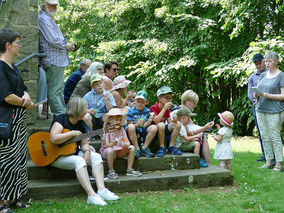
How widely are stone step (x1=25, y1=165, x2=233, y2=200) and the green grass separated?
94 millimetres

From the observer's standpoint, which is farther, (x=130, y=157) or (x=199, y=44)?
(x=199, y=44)

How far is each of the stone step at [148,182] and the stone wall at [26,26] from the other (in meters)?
1.27

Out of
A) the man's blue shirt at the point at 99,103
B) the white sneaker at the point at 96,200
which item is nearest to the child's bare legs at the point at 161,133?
the man's blue shirt at the point at 99,103

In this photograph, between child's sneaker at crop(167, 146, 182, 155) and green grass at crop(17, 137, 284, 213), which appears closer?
green grass at crop(17, 137, 284, 213)

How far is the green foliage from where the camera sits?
9250 mm

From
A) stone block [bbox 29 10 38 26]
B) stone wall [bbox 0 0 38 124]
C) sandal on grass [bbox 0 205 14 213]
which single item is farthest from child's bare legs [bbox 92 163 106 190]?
stone block [bbox 29 10 38 26]

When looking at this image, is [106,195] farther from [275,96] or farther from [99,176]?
[275,96]

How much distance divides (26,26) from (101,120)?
175 centimetres

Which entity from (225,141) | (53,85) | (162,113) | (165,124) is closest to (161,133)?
(162,113)

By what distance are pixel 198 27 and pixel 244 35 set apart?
1.36 m

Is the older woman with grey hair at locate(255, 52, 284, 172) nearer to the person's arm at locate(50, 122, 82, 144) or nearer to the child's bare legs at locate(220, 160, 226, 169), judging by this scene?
the child's bare legs at locate(220, 160, 226, 169)

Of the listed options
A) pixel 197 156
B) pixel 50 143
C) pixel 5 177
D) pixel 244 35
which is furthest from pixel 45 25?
pixel 244 35

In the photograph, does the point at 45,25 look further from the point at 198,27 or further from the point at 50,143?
the point at 198,27

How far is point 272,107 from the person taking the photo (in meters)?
6.02
